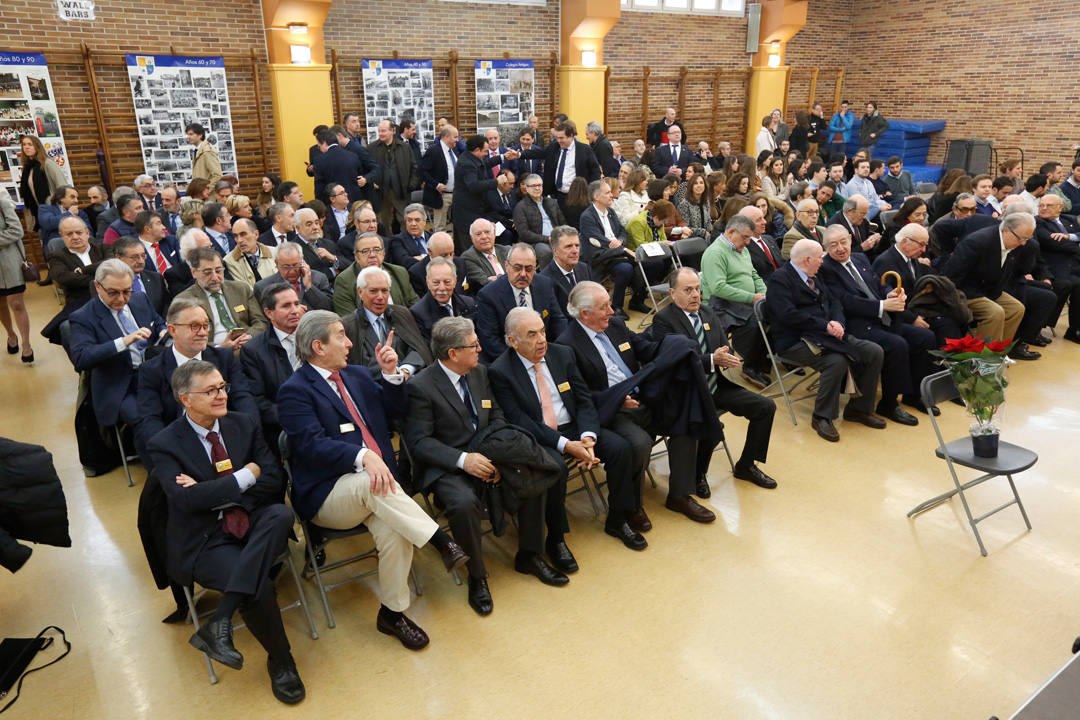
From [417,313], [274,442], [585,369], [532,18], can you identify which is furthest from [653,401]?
[532,18]

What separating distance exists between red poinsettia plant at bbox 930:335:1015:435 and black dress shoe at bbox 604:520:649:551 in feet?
5.95

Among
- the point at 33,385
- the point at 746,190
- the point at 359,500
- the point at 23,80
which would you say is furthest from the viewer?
the point at 23,80

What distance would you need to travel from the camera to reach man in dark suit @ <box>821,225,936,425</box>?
555 cm

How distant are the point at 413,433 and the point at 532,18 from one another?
37.7ft

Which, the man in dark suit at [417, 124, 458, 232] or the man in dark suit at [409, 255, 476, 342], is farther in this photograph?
the man in dark suit at [417, 124, 458, 232]

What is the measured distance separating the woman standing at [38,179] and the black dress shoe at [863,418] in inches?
362

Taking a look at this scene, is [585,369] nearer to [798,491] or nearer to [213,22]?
[798,491]

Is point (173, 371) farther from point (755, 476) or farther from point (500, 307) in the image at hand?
point (755, 476)

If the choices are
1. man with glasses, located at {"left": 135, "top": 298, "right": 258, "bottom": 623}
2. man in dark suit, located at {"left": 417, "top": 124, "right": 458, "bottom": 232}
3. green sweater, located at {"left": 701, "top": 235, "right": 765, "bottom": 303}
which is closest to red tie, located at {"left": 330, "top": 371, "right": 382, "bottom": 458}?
man with glasses, located at {"left": 135, "top": 298, "right": 258, "bottom": 623}

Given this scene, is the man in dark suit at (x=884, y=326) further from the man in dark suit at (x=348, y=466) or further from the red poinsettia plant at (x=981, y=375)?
the man in dark suit at (x=348, y=466)

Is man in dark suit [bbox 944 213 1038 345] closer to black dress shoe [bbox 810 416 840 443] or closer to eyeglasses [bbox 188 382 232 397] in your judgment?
black dress shoe [bbox 810 416 840 443]

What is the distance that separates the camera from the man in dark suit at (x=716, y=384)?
452 centimetres

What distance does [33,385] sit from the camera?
6.33m

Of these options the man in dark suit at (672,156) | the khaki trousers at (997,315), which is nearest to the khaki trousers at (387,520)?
the khaki trousers at (997,315)
